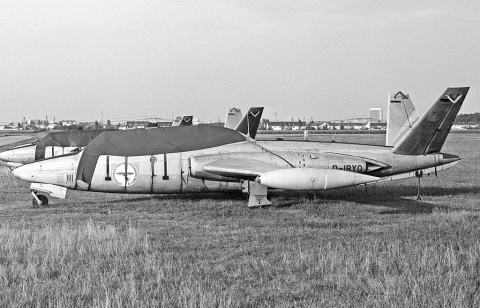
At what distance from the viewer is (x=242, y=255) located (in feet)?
26.4

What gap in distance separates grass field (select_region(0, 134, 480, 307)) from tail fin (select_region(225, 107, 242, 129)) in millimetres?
21438

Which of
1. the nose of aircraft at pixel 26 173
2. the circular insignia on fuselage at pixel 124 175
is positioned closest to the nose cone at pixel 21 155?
the nose of aircraft at pixel 26 173

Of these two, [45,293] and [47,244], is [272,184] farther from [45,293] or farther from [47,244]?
[45,293]

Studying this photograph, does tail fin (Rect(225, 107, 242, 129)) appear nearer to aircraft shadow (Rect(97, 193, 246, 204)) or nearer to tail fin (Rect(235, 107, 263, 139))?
tail fin (Rect(235, 107, 263, 139))

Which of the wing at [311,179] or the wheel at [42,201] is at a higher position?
the wing at [311,179]

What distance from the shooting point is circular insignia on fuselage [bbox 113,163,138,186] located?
14.2m

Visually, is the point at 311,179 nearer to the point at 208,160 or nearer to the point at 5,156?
the point at 208,160

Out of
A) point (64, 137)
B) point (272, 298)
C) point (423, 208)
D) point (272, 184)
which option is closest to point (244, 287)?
point (272, 298)

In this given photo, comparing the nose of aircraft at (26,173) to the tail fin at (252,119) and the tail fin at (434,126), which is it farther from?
the tail fin at (252,119)

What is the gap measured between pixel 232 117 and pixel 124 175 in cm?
2180

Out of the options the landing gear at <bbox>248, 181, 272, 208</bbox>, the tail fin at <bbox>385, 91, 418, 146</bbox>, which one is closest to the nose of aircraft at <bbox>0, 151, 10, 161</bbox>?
the landing gear at <bbox>248, 181, 272, 208</bbox>

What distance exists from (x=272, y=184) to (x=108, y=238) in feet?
14.3

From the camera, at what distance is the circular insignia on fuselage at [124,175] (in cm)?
1417

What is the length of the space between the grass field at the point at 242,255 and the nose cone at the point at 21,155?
791 cm
